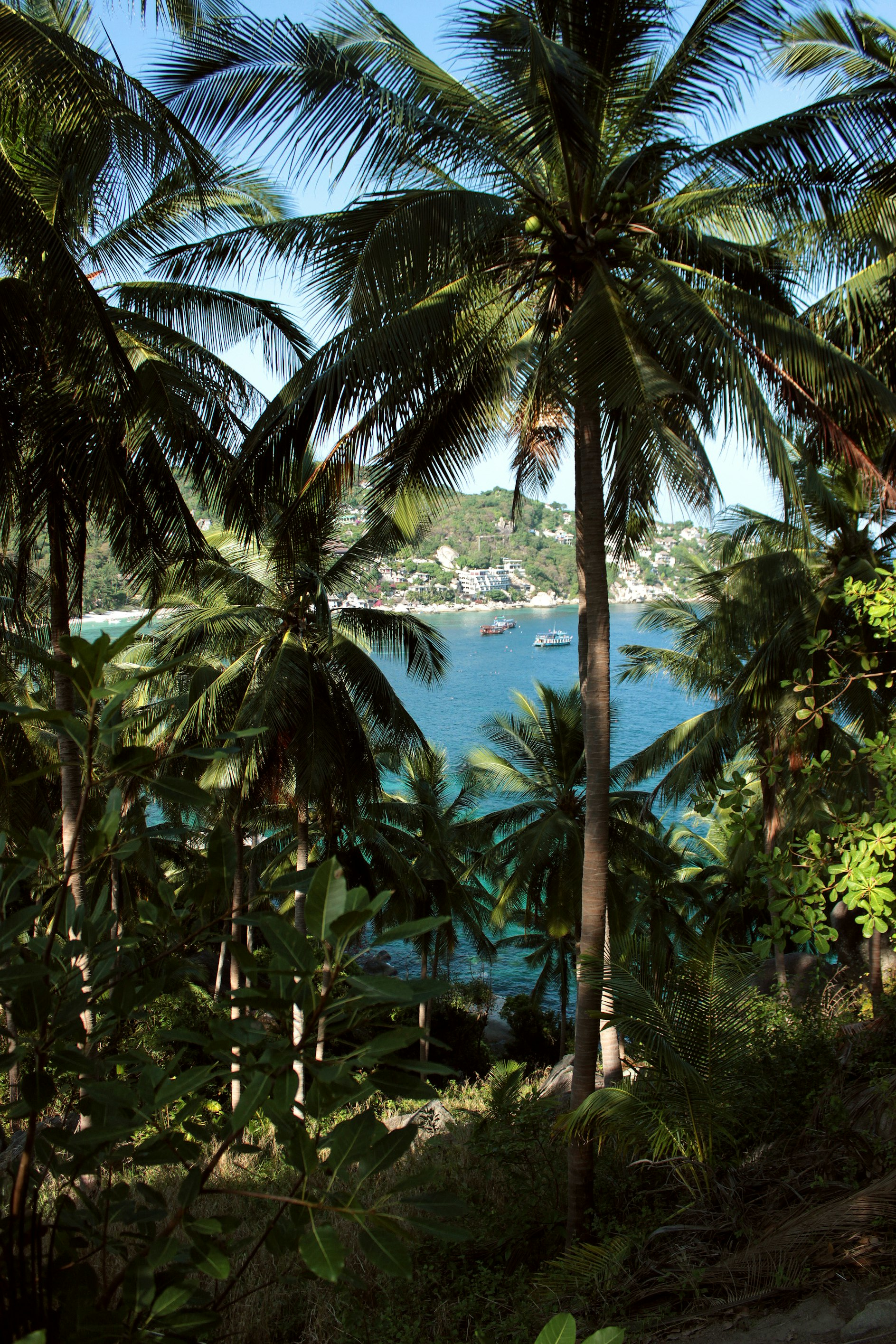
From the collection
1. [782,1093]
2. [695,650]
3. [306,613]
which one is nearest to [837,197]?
[782,1093]

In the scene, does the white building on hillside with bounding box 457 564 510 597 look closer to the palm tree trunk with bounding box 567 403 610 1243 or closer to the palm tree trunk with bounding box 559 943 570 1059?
the palm tree trunk with bounding box 559 943 570 1059

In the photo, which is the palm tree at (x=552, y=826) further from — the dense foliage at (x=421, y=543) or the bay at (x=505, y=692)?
the dense foliage at (x=421, y=543)

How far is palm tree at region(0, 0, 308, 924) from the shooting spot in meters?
5.59

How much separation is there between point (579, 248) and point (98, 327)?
3.41m

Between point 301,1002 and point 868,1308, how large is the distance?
10.5ft

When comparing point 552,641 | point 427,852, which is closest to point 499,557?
point 552,641

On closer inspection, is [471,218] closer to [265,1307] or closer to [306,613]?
[265,1307]

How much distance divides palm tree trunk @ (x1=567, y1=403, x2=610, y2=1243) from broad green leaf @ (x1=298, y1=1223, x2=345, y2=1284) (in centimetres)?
543

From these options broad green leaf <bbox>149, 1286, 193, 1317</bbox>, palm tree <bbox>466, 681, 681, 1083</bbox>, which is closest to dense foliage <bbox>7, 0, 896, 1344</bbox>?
broad green leaf <bbox>149, 1286, 193, 1317</bbox>

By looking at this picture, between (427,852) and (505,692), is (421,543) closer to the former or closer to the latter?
(427,852)

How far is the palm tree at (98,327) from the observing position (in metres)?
5.59

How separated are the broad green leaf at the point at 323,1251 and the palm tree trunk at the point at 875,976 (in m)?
6.88

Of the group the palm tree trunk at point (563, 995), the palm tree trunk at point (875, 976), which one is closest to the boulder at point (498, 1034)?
the palm tree trunk at point (563, 995)

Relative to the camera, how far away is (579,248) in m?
6.43
